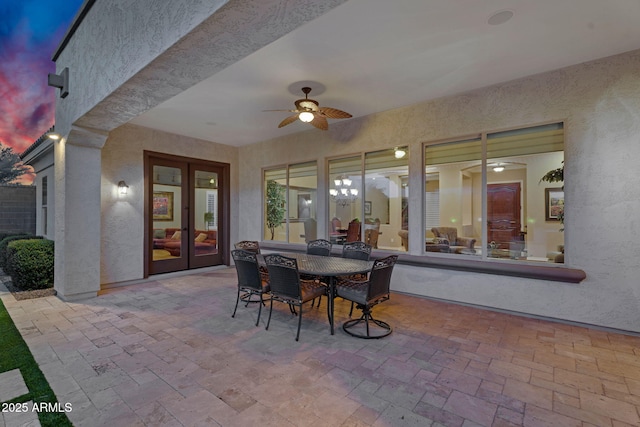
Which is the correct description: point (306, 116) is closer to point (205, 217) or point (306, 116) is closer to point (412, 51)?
point (412, 51)

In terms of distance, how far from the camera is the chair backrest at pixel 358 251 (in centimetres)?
426

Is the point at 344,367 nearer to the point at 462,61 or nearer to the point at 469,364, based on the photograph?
the point at 469,364

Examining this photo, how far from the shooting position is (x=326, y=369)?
251 cm

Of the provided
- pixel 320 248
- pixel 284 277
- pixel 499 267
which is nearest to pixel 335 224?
pixel 320 248

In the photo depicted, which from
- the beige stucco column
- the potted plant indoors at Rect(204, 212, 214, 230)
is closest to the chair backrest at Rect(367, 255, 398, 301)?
the beige stucco column

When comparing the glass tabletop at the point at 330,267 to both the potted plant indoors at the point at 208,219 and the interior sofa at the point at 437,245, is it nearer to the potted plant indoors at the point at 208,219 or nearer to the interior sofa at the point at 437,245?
the interior sofa at the point at 437,245

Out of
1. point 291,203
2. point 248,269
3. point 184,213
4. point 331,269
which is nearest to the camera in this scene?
point 331,269

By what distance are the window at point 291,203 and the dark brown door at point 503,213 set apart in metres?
3.29

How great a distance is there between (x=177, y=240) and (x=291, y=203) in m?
2.72

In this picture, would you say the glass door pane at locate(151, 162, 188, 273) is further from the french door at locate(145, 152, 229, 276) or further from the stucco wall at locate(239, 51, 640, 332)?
the stucco wall at locate(239, 51, 640, 332)

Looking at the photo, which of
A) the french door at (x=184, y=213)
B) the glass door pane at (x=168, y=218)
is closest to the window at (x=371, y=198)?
the french door at (x=184, y=213)

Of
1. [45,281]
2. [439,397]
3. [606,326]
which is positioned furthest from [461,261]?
[45,281]

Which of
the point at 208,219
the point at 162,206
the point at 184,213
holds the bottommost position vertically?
the point at 208,219

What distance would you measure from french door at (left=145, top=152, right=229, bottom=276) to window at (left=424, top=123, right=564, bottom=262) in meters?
5.05
